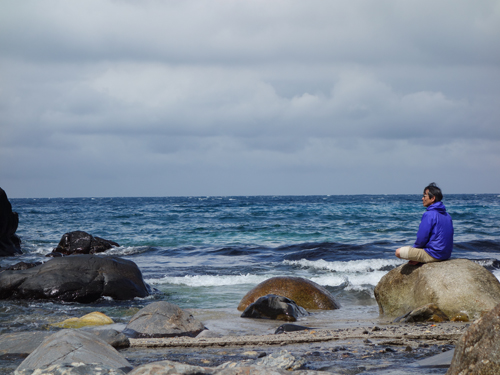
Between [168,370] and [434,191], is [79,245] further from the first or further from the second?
[168,370]

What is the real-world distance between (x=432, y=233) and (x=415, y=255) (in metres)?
0.46

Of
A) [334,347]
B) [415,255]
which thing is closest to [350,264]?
[415,255]

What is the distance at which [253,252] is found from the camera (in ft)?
60.0

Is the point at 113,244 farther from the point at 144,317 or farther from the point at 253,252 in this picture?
the point at 144,317

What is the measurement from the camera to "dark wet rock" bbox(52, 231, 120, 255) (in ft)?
63.2

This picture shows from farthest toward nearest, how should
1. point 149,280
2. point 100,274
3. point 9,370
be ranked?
point 149,280, point 100,274, point 9,370

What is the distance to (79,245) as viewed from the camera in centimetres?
1942

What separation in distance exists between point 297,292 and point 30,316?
499 centimetres

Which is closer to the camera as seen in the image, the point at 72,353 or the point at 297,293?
the point at 72,353

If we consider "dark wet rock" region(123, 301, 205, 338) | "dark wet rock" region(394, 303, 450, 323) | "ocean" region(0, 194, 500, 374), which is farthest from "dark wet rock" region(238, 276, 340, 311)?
"dark wet rock" region(394, 303, 450, 323)

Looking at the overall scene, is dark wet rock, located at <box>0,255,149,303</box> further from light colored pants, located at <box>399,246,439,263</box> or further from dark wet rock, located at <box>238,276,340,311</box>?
light colored pants, located at <box>399,246,439,263</box>

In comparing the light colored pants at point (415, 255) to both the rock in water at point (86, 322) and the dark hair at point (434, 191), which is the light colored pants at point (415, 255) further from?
the rock in water at point (86, 322)

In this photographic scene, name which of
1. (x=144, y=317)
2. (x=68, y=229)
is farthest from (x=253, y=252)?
(x=68, y=229)

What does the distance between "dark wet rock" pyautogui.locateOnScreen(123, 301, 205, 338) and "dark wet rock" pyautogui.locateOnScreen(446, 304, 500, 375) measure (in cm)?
450
